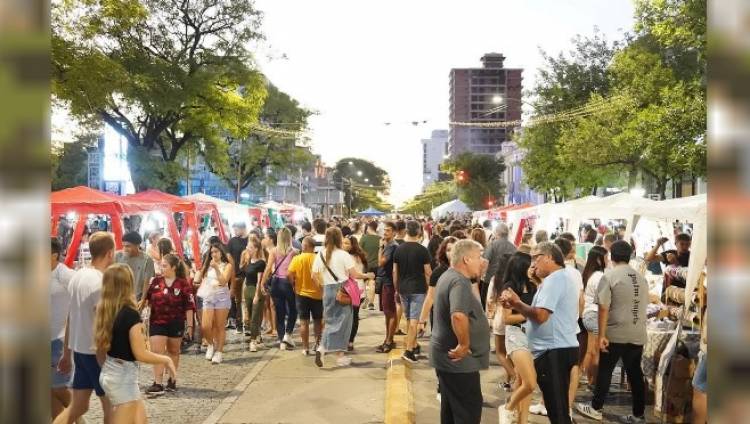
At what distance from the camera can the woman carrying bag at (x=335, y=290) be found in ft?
33.3

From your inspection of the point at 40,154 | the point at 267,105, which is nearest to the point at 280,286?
the point at 40,154

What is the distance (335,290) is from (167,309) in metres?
2.52

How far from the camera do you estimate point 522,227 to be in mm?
21469

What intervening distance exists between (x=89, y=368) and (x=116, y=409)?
58 centimetres

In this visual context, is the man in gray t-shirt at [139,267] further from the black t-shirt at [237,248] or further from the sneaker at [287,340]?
the black t-shirt at [237,248]

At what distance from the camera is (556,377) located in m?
6.08

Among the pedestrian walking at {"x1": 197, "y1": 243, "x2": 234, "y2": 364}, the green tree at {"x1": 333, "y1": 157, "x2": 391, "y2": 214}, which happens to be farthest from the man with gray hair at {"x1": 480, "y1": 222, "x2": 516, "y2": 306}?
the green tree at {"x1": 333, "y1": 157, "x2": 391, "y2": 214}

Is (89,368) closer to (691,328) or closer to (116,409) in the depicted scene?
(116,409)

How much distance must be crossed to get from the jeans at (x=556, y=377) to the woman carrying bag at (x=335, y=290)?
439 cm

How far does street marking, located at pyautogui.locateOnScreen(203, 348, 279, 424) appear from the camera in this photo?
25.2 ft

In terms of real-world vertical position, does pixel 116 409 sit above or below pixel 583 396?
above

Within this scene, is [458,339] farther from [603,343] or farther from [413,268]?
[413,268]

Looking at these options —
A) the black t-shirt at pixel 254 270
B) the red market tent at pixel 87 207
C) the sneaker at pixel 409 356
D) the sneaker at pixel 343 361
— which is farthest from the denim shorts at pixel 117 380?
the black t-shirt at pixel 254 270

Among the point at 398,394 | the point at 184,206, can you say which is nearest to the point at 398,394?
the point at 398,394
